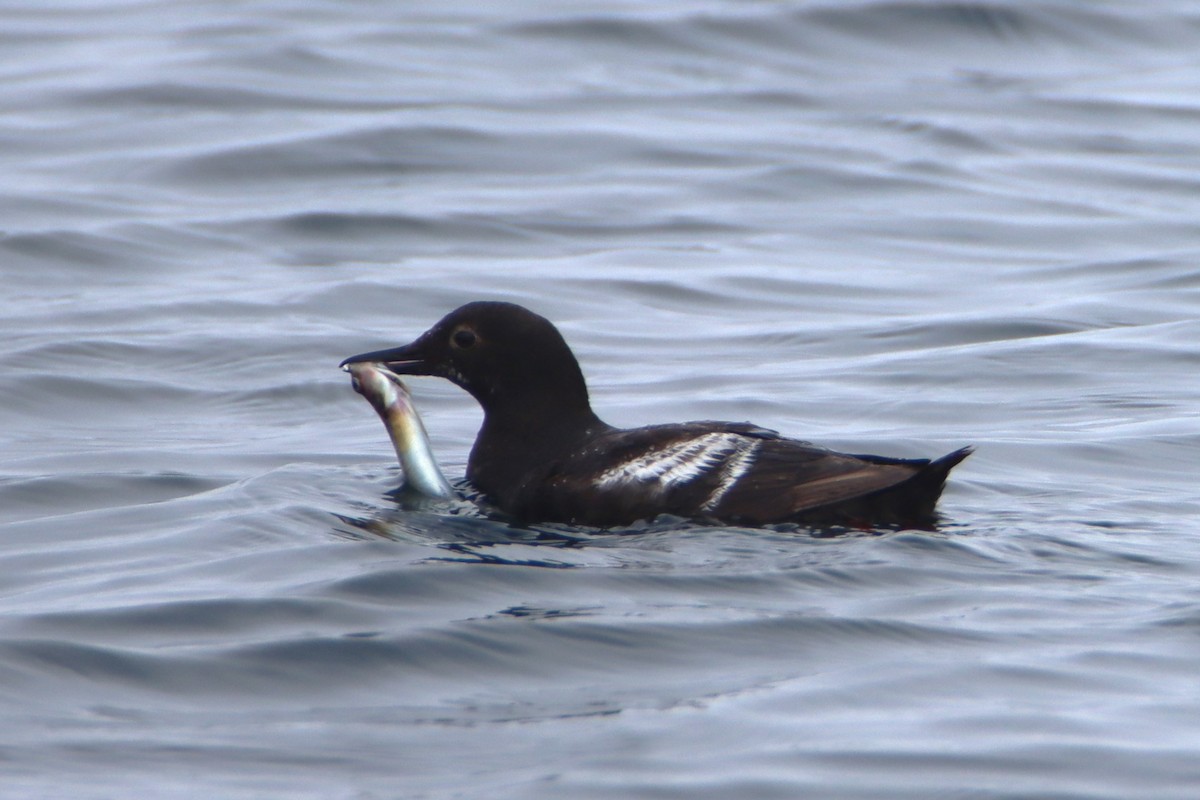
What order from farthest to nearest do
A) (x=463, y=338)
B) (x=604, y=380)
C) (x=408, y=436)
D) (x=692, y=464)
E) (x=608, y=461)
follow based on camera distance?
(x=604, y=380) < (x=463, y=338) < (x=408, y=436) < (x=608, y=461) < (x=692, y=464)

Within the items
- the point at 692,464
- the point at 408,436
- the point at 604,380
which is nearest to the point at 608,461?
the point at 692,464

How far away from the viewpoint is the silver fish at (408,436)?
738 centimetres

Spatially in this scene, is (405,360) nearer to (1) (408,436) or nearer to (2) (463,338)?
(2) (463,338)

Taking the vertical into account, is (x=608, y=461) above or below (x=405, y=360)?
below

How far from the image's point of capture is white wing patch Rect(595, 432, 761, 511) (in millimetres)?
6613

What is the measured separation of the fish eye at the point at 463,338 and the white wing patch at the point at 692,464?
1.05 m

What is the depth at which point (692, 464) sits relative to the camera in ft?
21.9

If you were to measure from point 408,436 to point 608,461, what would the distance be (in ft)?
3.16

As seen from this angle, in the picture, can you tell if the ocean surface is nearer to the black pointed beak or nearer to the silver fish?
the silver fish

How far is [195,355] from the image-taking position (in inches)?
416

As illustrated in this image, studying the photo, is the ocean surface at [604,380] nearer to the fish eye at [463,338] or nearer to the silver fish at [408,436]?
the silver fish at [408,436]

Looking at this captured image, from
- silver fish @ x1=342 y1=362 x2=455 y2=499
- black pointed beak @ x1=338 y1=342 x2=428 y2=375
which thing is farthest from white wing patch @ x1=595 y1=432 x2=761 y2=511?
black pointed beak @ x1=338 y1=342 x2=428 y2=375

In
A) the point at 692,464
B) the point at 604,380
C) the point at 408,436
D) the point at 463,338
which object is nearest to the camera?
the point at 692,464

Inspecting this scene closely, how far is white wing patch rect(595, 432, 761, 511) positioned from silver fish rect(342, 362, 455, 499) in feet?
2.84
